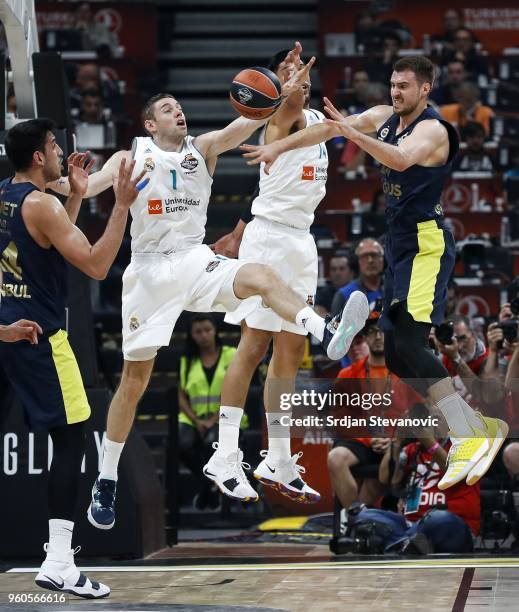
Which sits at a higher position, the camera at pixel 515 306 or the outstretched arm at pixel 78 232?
the outstretched arm at pixel 78 232

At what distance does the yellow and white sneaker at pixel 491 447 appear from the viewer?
7.46 metres

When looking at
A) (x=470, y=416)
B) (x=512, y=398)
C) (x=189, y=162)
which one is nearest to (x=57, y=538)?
(x=189, y=162)

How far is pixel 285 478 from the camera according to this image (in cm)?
799

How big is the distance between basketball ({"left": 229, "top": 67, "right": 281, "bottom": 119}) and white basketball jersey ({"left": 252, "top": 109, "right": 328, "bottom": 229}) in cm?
63

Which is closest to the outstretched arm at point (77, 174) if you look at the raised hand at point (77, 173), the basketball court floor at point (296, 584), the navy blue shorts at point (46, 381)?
the raised hand at point (77, 173)

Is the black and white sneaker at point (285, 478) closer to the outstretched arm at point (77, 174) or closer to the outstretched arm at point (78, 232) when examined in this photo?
the outstretched arm at point (78, 232)

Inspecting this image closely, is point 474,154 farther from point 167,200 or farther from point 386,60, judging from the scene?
point 167,200

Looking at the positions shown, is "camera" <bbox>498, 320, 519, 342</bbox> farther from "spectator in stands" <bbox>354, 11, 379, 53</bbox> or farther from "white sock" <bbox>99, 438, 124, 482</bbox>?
"spectator in stands" <bbox>354, 11, 379, 53</bbox>

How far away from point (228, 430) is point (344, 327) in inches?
55.1

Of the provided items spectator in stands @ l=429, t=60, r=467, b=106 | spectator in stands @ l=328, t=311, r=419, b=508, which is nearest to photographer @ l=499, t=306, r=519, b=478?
spectator in stands @ l=328, t=311, r=419, b=508

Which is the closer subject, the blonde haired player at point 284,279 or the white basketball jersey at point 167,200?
the white basketball jersey at point 167,200

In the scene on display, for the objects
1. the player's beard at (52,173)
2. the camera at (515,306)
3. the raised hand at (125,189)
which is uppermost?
the player's beard at (52,173)

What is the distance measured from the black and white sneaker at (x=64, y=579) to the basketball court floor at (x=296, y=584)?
0.07m

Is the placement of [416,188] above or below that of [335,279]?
above
